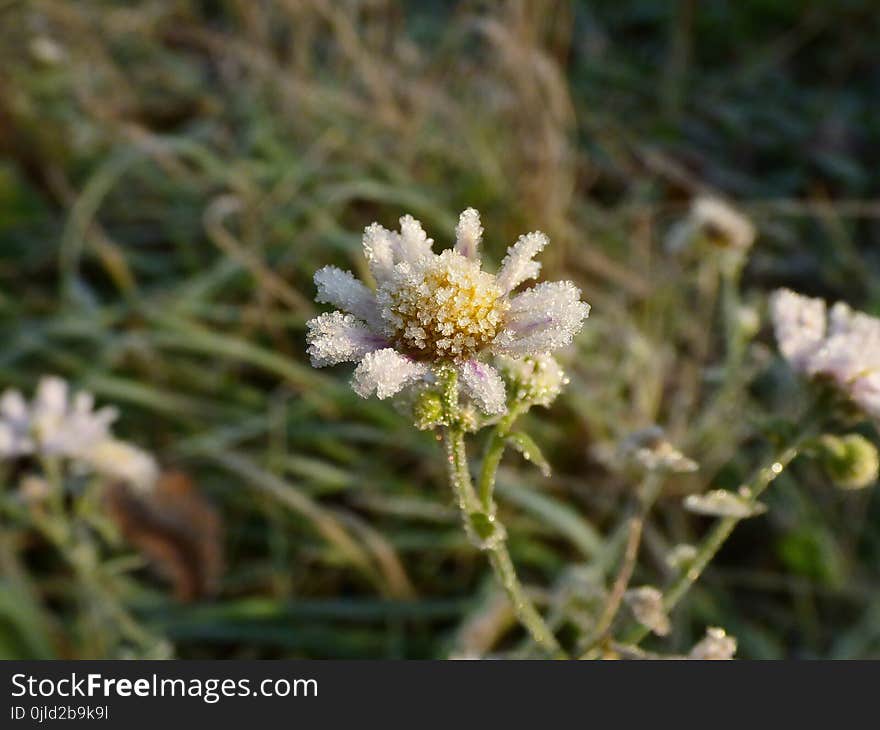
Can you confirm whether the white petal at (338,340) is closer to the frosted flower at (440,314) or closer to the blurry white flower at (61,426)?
the frosted flower at (440,314)

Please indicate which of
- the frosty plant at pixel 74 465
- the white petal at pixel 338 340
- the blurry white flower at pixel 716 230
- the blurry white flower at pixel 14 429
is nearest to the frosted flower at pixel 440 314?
the white petal at pixel 338 340

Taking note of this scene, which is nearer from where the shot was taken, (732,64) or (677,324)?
(677,324)

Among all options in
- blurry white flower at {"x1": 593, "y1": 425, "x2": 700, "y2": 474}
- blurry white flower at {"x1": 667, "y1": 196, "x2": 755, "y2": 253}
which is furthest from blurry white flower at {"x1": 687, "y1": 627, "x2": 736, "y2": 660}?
blurry white flower at {"x1": 667, "y1": 196, "x2": 755, "y2": 253}

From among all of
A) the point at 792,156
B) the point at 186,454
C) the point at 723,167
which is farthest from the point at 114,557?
the point at 792,156

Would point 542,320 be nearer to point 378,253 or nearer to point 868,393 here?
point 378,253

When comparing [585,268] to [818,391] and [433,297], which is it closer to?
[818,391]

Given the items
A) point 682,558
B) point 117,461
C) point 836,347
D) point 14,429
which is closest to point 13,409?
point 14,429

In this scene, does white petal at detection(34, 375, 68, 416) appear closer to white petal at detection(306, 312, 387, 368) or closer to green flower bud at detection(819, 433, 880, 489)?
white petal at detection(306, 312, 387, 368)
